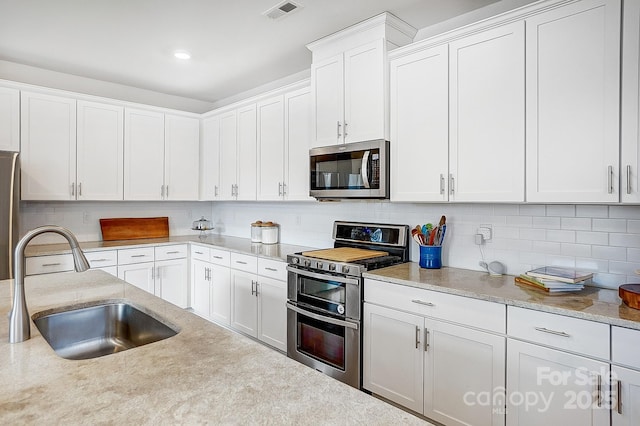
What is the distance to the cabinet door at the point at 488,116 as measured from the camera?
2133 mm

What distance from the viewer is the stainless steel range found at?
253 centimetres

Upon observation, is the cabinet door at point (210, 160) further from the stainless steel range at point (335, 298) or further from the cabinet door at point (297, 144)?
the stainless steel range at point (335, 298)

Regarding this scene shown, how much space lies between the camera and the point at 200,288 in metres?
4.23

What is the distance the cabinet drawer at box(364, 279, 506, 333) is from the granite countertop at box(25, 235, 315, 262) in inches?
39.9

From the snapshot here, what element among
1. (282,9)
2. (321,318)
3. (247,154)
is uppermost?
(282,9)

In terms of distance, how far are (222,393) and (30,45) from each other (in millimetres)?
3684

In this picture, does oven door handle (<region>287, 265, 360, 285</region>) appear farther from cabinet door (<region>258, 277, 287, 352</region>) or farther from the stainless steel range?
cabinet door (<region>258, 277, 287, 352</region>)

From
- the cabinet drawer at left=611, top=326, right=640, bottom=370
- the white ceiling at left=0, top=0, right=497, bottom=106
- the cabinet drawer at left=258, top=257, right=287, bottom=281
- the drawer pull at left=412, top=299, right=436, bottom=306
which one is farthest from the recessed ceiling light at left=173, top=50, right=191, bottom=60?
the cabinet drawer at left=611, top=326, right=640, bottom=370

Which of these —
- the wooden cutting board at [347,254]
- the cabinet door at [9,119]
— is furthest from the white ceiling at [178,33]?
the wooden cutting board at [347,254]

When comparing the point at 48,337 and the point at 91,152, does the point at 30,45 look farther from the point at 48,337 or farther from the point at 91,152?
the point at 48,337

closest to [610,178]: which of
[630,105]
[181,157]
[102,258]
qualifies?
[630,105]

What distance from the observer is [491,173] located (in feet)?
7.35

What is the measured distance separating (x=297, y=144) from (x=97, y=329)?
2.28 m

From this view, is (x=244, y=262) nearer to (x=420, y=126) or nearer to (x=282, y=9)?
(x=420, y=126)
